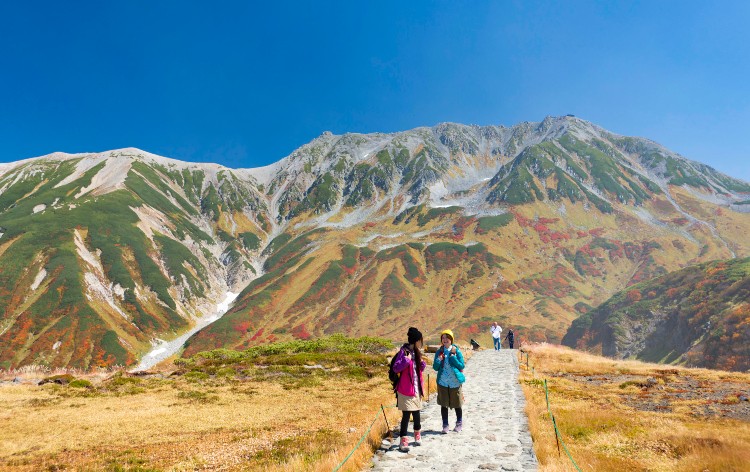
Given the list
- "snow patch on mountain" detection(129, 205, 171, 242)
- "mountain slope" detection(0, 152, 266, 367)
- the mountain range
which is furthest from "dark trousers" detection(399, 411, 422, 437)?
"snow patch on mountain" detection(129, 205, 171, 242)

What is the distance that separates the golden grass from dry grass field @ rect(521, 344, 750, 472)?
5657mm

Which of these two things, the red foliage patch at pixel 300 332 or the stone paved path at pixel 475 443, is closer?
the stone paved path at pixel 475 443

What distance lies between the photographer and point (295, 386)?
26609mm

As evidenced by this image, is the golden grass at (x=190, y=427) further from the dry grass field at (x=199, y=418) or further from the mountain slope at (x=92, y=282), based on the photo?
the mountain slope at (x=92, y=282)

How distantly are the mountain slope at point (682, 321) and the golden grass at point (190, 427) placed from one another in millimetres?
52905

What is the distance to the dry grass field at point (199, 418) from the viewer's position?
11945 mm

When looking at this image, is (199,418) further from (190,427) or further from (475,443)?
(475,443)

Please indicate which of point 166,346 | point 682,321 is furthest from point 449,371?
point 166,346

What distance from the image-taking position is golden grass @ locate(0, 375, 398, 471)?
1180 centimetres

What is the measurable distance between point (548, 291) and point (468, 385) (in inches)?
5474

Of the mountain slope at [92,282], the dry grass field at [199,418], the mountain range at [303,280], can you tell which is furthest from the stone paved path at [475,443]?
the mountain slope at [92,282]

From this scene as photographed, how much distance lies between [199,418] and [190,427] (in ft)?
5.43

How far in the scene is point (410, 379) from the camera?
10484mm

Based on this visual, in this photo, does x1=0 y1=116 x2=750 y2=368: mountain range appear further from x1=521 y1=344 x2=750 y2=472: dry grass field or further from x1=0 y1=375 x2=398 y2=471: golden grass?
x1=0 y1=375 x2=398 y2=471: golden grass
